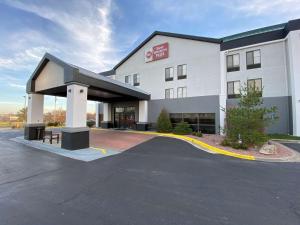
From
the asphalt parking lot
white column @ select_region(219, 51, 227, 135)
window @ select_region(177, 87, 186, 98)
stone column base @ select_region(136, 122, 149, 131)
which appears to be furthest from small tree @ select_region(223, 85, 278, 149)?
stone column base @ select_region(136, 122, 149, 131)

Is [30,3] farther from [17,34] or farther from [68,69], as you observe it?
[68,69]

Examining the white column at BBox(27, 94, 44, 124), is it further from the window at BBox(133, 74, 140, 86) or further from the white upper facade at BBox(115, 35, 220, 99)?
the white upper facade at BBox(115, 35, 220, 99)

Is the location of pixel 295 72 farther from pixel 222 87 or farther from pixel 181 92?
pixel 181 92

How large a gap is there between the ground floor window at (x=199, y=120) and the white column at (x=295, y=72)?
275 inches

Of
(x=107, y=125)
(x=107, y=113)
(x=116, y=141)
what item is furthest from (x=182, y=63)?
(x=107, y=125)

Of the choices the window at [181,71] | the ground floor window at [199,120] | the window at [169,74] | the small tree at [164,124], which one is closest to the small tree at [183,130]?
the small tree at [164,124]

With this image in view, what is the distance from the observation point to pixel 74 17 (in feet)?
40.5

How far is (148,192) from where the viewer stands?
4.52 m

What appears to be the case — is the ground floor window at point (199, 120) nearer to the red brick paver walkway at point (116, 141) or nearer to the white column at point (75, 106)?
the red brick paver walkway at point (116, 141)

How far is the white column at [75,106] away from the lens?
31.6 ft

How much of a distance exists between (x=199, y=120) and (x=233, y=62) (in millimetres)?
7514

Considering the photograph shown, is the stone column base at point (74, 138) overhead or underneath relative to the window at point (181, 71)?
underneath

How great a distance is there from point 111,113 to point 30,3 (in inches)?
646

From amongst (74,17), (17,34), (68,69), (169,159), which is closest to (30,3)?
(74,17)
